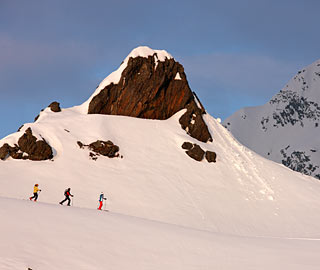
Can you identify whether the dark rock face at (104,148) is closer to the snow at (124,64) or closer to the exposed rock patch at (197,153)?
the exposed rock patch at (197,153)

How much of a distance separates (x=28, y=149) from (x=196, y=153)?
1937cm

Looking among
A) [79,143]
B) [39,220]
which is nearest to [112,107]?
[79,143]

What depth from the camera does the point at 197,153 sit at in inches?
1983

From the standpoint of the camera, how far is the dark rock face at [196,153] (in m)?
50.2

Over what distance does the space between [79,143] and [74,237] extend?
29562 millimetres

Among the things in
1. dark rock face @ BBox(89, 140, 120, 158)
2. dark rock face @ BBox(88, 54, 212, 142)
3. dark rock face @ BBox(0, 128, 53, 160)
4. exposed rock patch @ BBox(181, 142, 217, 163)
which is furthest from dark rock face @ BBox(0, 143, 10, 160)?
exposed rock patch @ BBox(181, 142, 217, 163)

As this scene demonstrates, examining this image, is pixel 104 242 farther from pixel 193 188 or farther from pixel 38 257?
pixel 193 188

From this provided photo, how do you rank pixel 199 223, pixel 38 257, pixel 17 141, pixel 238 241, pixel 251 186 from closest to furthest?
pixel 38 257, pixel 238 241, pixel 199 223, pixel 17 141, pixel 251 186

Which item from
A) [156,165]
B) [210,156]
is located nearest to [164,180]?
[156,165]

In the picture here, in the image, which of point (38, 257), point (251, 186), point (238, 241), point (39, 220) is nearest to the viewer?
point (38, 257)

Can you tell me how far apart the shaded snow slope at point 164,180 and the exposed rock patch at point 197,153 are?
0.67m

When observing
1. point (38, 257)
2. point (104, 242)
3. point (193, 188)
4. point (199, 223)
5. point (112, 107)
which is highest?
point (112, 107)

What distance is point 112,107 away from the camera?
55.8m

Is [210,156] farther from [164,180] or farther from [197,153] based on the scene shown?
[164,180]
